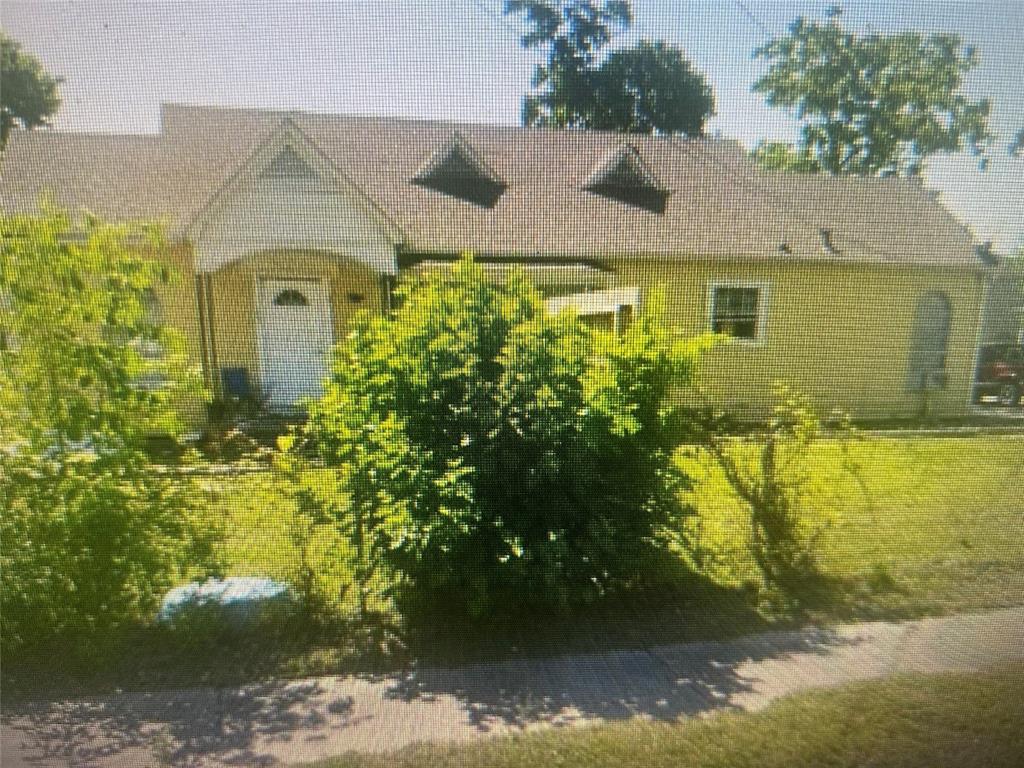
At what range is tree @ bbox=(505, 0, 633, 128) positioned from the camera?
858mm

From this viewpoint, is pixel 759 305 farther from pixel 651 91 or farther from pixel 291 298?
pixel 291 298

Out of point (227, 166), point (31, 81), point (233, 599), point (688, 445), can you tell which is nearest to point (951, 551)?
point (688, 445)

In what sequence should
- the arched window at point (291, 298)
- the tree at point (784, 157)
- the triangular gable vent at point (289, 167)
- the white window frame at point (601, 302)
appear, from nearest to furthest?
the tree at point (784, 157)
the triangular gable vent at point (289, 167)
the arched window at point (291, 298)
the white window frame at point (601, 302)

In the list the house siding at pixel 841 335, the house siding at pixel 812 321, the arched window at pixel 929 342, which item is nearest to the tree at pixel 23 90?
the house siding at pixel 812 321

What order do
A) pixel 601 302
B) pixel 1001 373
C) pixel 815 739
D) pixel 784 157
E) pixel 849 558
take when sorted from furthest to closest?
pixel 601 302 → pixel 849 558 → pixel 1001 373 → pixel 784 157 → pixel 815 739

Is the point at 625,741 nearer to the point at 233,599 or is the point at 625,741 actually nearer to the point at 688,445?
the point at 688,445

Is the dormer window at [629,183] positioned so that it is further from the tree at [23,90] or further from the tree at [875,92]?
the tree at [23,90]

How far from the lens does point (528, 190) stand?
1.35 m

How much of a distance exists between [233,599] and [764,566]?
1375 millimetres

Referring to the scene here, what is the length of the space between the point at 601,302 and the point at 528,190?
0.37m

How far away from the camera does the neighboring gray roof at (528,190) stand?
1016 mm

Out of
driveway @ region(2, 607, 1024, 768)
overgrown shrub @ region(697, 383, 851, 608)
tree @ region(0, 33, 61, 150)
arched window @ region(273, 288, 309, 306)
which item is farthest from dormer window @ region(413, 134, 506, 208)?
driveway @ region(2, 607, 1024, 768)

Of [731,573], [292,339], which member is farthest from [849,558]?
[292,339]

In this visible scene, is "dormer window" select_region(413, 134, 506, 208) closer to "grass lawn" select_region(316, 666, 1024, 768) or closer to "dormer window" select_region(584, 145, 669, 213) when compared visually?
"dormer window" select_region(584, 145, 669, 213)
